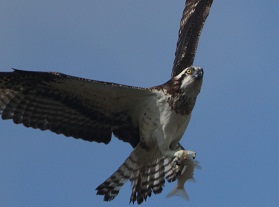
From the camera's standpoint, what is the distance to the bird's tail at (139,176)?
16750mm

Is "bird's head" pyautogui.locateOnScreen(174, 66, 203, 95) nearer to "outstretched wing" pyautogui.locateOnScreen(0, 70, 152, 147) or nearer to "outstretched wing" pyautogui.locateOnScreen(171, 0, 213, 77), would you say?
"outstretched wing" pyautogui.locateOnScreen(0, 70, 152, 147)

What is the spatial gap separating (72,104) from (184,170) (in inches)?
74.7

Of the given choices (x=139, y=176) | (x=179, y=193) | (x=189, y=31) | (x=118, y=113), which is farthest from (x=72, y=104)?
(x=189, y=31)

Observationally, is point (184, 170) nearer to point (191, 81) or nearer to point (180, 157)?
point (180, 157)

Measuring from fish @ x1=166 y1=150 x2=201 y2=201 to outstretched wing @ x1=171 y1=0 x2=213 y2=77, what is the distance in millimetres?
2130

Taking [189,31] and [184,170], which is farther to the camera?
[189,31]

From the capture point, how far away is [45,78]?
52.0 feet

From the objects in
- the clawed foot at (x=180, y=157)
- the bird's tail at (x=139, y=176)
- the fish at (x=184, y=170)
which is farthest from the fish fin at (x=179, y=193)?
the bird's tail at (x=139, y=176)

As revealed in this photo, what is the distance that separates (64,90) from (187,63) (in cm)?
256

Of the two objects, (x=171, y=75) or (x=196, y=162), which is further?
(x=171, y=75)

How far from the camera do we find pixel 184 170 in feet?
52.7

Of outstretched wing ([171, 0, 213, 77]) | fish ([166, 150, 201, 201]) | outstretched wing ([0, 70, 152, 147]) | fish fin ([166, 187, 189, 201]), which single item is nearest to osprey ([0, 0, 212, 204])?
outstretched wing ([0, 70, 152, 147])

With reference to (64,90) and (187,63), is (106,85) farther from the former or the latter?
(187,63)

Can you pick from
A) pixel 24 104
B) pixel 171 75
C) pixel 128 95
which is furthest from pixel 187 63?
pixel 24 104
